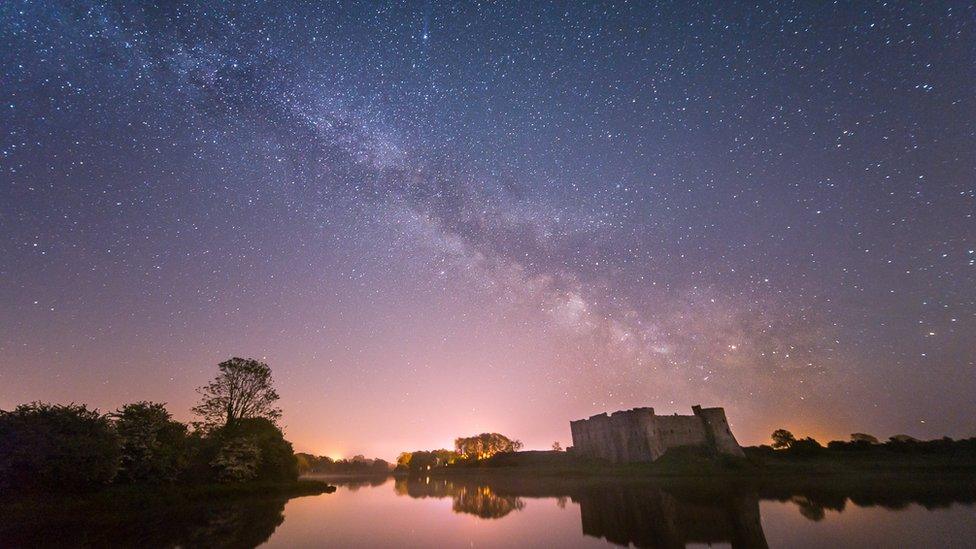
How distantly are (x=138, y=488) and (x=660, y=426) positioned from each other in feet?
242

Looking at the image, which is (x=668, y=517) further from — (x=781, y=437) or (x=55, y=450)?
(x=781, y=437)

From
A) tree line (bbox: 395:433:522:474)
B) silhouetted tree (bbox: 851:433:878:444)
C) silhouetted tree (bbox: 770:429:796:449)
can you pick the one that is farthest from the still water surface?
tree line (bbox: 395:433:522:474)

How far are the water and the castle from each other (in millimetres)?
43970

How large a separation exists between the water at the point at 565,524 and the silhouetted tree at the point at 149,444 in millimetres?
6994

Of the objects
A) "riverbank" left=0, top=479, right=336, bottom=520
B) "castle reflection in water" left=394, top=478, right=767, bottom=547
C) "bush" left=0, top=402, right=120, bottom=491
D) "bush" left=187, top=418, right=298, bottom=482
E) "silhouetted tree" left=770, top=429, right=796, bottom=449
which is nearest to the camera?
"castle reflection in water" left=394, top=478, right=767, bottom=547

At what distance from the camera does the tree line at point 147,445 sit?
1036 inches

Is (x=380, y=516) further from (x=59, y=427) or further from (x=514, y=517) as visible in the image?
(x=59, y=427)

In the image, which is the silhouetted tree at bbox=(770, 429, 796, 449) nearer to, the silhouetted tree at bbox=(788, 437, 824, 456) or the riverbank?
the silhouetted tree at bbox=(788, 437, 824, 456)

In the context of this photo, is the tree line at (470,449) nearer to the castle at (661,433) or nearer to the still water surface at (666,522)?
the castle at (661,433)

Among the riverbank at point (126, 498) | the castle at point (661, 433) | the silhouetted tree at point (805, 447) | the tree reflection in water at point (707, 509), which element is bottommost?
the tree reflection in water at point (707, 509)

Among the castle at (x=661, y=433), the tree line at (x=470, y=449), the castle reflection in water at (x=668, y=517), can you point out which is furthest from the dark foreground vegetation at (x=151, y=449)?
the tree line at (x=470, y=449)

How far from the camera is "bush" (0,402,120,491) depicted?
25703mm

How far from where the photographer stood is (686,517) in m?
21.1

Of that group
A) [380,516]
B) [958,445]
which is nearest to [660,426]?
[958,445]
